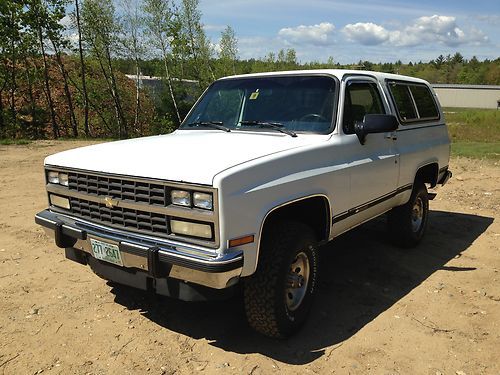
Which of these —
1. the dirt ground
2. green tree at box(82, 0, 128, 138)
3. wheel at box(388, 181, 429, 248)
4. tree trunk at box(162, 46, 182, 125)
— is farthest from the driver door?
tree trunk at box(162, 46, 182, 125)

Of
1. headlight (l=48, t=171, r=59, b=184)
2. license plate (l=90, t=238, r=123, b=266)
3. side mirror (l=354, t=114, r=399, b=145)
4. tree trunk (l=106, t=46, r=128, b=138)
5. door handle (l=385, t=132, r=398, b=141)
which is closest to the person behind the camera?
license plate (l=90, t=238, r=123, b=266)

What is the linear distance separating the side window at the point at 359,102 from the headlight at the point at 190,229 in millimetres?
1721

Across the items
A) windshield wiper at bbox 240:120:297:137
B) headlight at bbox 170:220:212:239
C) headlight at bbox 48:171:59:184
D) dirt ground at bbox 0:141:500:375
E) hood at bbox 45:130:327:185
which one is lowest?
dirt ground at bbox 0:141:500:375

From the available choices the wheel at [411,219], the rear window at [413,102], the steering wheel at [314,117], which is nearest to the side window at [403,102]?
the rear window at [413,102]

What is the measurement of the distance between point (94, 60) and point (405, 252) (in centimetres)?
2341

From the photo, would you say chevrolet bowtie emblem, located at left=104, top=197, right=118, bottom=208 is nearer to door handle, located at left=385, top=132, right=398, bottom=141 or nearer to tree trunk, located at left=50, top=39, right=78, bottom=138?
door handle, located at left=385, top=132, right=398, bottom=141

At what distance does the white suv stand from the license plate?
0.01 m

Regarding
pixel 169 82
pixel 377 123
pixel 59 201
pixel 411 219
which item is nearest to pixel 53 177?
pixel 59 201

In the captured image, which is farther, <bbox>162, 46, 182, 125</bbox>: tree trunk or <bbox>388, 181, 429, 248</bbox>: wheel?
<bbox>162, 46, 182, 125</bbox>: tree trunk

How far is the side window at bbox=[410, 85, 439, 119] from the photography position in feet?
18.0

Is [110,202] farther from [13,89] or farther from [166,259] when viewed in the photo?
[13,89]

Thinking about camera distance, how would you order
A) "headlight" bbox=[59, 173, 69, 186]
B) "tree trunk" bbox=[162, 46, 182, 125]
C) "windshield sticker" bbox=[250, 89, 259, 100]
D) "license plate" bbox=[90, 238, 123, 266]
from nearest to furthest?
"license plate" bbox=[90, 238, 123, 266] → "headlight" bbox=[59, 173, 69, 186] → "windshield sticker" bbox=[250, 89, 259, 100] → "tree trunk" bbox=[162, 46, 182, 125]

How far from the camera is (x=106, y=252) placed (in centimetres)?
321

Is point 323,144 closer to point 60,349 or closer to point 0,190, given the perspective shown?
point 60,349
